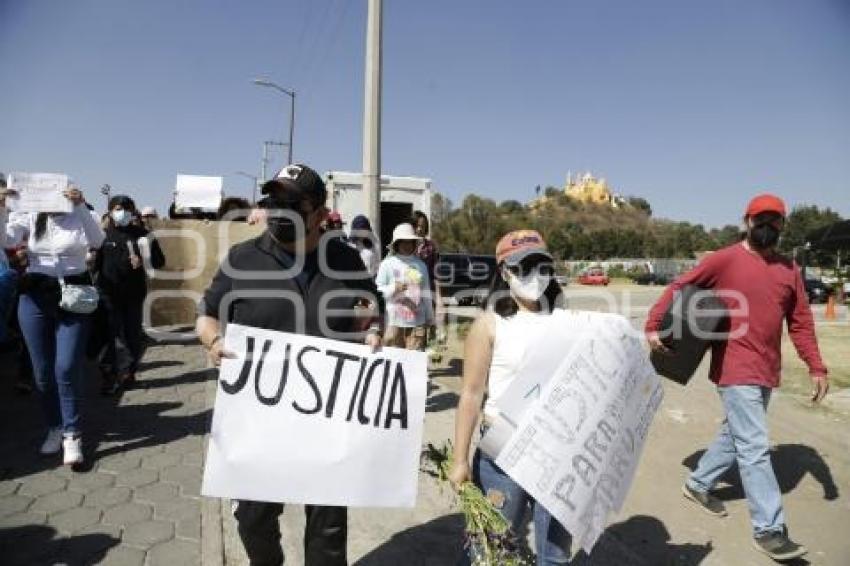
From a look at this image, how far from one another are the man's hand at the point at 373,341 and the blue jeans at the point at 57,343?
2.82 meters

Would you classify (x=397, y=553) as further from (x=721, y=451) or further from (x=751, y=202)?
(x=751, y=202)

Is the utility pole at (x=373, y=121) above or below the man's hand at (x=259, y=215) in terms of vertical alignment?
above

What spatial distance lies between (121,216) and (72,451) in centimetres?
310

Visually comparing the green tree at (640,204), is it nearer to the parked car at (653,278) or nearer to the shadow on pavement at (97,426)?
the parked car at (653,278)

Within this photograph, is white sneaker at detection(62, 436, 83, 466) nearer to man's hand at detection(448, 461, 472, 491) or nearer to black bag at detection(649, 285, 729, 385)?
man's hand at detection(448, 461, 472, 491)

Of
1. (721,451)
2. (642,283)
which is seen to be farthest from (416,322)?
(642,283)

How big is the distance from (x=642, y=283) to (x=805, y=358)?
50628 millimetres

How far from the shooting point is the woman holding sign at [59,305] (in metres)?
4.36

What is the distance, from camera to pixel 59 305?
437 cm

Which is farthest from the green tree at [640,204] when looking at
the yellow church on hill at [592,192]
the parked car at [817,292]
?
the parked car at [817,292]

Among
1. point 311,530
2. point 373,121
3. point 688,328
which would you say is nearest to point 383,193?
point 373,121

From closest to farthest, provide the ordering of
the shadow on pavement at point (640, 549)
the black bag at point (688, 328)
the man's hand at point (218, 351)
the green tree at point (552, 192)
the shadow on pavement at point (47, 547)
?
the man's hand at point (218, 351) < the shadow on pavement at point (47, 547) < the shadow on pavement at point (640, 549) < the black bag at point (688, 328) < the green tree at point (552, 192)

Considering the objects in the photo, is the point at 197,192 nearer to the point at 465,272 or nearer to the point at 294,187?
the point at 465,272

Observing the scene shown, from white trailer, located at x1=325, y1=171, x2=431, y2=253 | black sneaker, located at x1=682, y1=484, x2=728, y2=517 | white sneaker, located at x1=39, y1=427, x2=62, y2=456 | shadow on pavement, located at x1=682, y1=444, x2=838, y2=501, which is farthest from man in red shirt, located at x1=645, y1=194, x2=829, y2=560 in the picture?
white trailer, located at x1=325, y1=171, x2=431, y2=253
